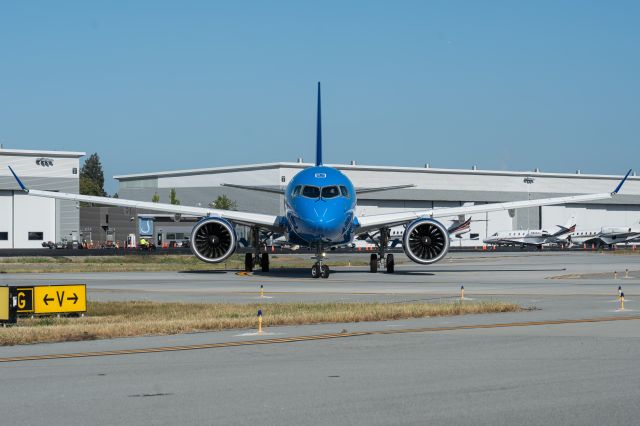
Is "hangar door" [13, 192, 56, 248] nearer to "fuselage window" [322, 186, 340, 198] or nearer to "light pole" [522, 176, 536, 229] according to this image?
"light pole" [522, 176, 536, 229]

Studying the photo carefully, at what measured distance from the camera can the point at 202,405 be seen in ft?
39.9

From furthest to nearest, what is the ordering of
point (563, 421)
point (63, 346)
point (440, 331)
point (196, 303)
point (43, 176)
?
point (43, 176) < point (196, 303) < point (440, 331) < point (63, 346) < point (563, 421)

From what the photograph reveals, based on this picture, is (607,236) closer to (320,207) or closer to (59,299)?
(320,207)

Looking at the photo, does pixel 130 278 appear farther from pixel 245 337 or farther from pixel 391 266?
pixel 245 337

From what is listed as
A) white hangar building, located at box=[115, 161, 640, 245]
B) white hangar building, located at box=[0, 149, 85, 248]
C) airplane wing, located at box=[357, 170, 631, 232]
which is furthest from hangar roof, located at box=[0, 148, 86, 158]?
airplane wing, located at box=[357, 170, 631, 232]

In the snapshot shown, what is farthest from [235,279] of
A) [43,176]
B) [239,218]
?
[43,176]

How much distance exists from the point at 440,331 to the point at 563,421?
33.1 ft

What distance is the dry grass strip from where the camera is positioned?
21.2 metres

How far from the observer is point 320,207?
42.5 m

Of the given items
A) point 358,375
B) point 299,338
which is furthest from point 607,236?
point 358,375

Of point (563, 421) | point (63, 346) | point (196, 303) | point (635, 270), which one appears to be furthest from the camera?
point (635, 270)

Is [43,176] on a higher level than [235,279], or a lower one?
higher

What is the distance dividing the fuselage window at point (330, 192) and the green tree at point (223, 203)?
93.1 metres

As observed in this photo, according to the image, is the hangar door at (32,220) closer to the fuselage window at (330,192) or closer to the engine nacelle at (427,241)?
the engine nacelle at (427,241)
